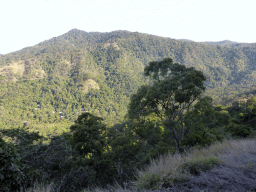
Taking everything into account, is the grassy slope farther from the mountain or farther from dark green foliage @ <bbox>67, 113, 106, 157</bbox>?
the mountain

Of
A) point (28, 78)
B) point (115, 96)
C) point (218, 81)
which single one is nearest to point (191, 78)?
point (115, 96)

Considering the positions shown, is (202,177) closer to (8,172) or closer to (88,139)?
(8,172)

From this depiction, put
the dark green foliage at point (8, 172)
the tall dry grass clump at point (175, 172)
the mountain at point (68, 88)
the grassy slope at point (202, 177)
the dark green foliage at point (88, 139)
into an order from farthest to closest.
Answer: the mountain at point (68, 88), the dark green foliage at point (88, 139), the dark green foliage at point (8, 172), the tall dry grass clump at point (175, 172), the grassy slope at point (202, 177)

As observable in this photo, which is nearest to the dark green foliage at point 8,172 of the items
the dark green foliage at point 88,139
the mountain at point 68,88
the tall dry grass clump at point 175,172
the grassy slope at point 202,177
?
the grassy slope at point 202,177

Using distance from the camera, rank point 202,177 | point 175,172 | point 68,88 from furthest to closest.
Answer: point 68,88
point 175,172
point 202,177

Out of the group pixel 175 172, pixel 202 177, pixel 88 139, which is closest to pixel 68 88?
pixel 88 139

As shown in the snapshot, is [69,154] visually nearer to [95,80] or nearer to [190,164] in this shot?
[190,164]

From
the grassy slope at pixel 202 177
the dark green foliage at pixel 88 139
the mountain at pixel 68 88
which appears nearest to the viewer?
the grassy slope at pixel 202 177

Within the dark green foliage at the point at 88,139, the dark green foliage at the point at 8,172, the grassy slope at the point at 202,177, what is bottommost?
the dark green foliage at the point at 88,139

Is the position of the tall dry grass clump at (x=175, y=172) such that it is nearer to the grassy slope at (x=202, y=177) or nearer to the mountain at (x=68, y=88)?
the grassy slope at (x=202, y=177)

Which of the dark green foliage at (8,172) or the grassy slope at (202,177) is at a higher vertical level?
the dark green foliage at (8,172)

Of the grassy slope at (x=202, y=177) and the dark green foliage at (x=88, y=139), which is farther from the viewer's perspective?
the dark green foliage at (x=88, y=139)

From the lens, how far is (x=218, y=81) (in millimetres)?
177375

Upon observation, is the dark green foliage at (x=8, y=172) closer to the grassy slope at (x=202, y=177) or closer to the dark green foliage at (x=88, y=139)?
the grassy slope at (x=202, y=177)
